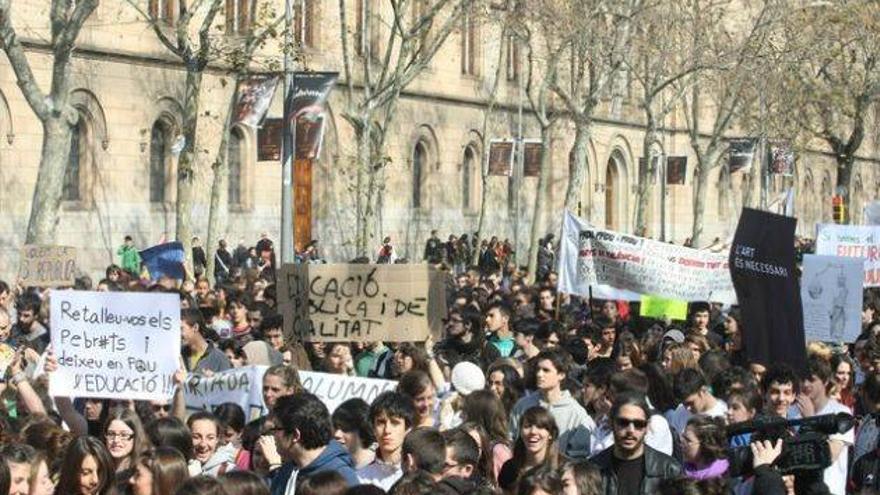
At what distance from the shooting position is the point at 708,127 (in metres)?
68.0

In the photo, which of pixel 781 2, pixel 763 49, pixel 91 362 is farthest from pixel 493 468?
pixel 763 49

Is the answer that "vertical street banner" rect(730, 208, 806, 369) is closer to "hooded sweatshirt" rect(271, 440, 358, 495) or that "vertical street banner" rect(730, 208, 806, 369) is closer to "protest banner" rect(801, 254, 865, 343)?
"protest banner" rect(801, 254, 865, 343)

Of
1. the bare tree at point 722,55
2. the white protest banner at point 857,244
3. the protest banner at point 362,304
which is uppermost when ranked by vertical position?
the bare tree at point 722,55

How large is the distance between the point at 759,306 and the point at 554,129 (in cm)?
4324

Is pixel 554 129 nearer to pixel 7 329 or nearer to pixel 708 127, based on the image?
pixel 708 127

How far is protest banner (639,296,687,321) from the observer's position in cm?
1848

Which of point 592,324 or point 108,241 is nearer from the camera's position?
point 592,324

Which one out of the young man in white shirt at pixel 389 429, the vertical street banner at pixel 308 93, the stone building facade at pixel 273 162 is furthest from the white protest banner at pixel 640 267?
the stone building facade at pixel 273 162

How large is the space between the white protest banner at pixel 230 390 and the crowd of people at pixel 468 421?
27cm

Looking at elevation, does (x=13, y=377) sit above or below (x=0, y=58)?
below

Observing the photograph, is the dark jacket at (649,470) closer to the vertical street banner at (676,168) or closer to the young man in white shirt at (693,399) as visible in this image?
the young man in white shirt at (693,399)

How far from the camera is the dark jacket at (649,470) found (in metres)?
9.09

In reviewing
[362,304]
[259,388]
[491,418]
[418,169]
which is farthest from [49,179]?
[418,169]

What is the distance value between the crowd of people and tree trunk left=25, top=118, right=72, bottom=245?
7550mm
